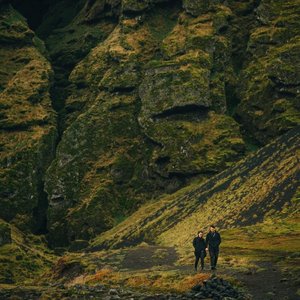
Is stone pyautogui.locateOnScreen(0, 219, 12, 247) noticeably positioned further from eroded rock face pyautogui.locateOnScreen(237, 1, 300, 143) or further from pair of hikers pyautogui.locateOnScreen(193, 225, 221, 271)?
pair of hikers pyautogui.locateOnScreen(193, 225, 221, 271)

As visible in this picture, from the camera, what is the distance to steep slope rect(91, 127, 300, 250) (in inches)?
4134

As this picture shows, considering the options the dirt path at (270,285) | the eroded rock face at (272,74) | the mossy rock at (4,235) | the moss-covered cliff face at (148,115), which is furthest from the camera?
the moss-covered cliff face at (148,115)

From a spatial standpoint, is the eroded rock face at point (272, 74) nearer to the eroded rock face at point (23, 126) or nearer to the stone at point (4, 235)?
the eroded rock face at point (23, 126)

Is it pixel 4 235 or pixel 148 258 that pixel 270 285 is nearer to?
pixel 148 258

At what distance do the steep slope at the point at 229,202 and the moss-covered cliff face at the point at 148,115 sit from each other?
18.3 meters

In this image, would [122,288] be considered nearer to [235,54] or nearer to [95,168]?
[95,168]

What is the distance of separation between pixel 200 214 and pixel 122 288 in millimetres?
Answer: 60755

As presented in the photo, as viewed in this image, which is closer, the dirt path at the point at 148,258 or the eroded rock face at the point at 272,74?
the dirt path at the point at 148,258

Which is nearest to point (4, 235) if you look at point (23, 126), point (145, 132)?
point (23, 126)

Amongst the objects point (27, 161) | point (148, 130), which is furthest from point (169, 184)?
point (27, 161)

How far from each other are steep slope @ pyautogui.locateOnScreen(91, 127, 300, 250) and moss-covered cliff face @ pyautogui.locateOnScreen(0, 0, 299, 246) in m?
18.3

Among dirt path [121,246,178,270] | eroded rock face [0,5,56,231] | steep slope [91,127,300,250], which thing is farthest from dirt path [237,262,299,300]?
eroded rock face [0,5,56,231]

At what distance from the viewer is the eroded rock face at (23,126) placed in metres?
157

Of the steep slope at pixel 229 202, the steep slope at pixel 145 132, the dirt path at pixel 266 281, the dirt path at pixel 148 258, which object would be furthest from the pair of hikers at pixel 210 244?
the steep slope at pixel 145 132
